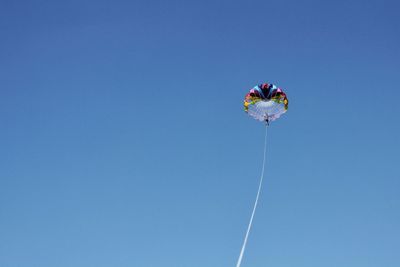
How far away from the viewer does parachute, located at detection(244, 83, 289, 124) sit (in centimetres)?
3928

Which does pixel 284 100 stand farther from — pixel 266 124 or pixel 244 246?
pixel 244 246

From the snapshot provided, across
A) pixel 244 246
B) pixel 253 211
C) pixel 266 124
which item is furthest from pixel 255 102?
pixel 244 246

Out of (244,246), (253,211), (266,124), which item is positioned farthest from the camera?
(266,124)

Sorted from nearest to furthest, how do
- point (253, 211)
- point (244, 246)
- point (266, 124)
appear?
point (244, 246), point (253, 211), point (266, 124)

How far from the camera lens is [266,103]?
39.6 m

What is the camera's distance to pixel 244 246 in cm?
2050

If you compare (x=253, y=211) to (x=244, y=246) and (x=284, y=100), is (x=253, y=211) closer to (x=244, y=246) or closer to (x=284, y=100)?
(x=244, y=246)

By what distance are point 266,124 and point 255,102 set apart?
2.39 m

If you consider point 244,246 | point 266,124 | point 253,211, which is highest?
point 266,124

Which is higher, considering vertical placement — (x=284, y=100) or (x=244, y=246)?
(x=284, y=100)

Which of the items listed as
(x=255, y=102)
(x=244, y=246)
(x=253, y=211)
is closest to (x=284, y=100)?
(x=255, y=102)

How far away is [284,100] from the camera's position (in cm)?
3931

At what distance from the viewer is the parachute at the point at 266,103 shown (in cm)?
3928

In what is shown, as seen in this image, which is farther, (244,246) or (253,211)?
(253,211)
